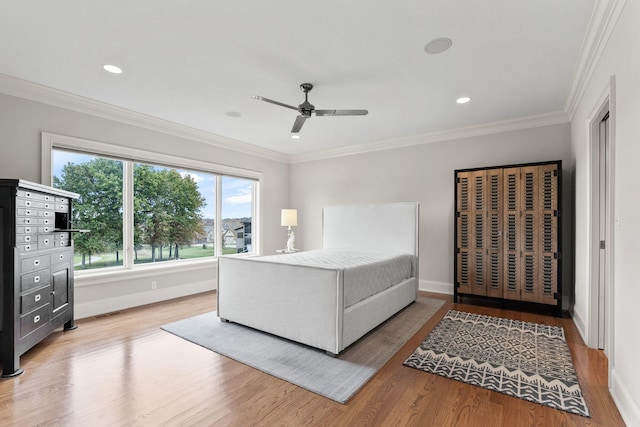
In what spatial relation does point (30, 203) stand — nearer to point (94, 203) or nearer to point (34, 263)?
point (34, 263)

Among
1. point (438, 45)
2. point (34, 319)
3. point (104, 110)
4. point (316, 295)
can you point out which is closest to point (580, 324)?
point (316, 295)

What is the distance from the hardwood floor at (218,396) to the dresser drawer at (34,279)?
0.61m

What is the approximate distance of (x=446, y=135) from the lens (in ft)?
15.8

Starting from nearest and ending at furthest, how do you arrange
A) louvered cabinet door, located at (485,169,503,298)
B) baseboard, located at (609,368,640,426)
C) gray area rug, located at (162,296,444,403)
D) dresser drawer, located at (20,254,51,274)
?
baseboard, located at (609,368,640,426)
gray area rug, located at (162,296,444,403)
dresser drawer, located at (20,254,51,274)
louvered cabinet door, located at (485,169,503,298)

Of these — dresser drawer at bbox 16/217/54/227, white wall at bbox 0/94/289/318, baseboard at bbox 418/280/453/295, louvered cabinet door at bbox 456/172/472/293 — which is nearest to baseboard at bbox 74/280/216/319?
white wall at bbox 0/94/289/318

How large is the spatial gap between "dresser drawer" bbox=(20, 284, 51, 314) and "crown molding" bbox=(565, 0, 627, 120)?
470 cm

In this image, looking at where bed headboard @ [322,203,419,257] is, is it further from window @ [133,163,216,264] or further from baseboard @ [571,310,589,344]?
window @ [133,163,216,264]

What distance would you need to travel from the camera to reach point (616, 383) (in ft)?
6.44

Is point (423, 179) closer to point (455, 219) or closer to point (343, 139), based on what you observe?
point (455, 219)

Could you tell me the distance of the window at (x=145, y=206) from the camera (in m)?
3.74

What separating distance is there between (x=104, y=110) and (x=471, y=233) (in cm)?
498

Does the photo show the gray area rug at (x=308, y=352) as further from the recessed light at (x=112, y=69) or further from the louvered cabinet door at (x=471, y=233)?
the recessed light at (x=112, y=69)

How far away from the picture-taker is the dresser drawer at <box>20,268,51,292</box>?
8.13 ft

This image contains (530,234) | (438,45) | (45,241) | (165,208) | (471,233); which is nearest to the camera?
(438,45)
